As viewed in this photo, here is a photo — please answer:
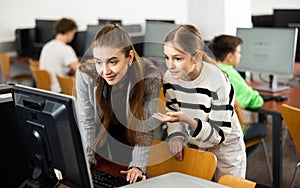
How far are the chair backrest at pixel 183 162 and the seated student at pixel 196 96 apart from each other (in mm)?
46

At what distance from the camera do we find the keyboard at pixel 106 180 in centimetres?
182

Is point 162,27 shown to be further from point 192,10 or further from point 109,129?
point 109,129

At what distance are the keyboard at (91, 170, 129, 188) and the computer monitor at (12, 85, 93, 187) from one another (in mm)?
170

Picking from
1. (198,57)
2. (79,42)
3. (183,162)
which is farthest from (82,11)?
(183,162)

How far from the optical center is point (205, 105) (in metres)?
2.18

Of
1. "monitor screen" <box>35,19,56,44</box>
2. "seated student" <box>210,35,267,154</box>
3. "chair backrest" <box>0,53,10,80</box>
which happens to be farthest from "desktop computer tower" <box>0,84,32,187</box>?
"monitor screen" <box>35,19,56,44</box>

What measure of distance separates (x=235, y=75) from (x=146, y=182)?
5.10 feet

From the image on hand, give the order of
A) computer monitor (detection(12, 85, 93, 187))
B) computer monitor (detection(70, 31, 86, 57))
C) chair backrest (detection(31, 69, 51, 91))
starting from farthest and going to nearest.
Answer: computer monitor (detection(70, 31, 86, 57)) < chair backrest (detection(31, 69, 51, 91)) < computer monitor (detection(12, 85, 93, 187))

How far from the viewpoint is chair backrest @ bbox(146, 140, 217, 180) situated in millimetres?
1911

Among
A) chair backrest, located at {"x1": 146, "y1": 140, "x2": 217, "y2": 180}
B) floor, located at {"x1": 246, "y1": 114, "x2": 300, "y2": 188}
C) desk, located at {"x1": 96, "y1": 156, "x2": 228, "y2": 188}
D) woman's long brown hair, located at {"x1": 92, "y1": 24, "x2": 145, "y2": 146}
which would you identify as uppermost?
woman's long brown hair, located at {"x1": 92, "y1": 24, "x2": 145, "y2": 146}

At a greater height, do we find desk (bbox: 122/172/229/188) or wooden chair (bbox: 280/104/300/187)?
desk (bbox: 122/172/229/188)

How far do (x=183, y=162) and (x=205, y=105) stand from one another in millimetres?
318

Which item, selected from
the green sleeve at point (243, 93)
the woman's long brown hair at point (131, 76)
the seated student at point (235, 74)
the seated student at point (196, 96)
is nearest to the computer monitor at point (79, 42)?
the seated student at point (235, 74)

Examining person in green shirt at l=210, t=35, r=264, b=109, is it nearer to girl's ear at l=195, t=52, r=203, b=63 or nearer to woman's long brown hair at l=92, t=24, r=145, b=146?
girl's ear at l=195, t=52, r=203, b=63
